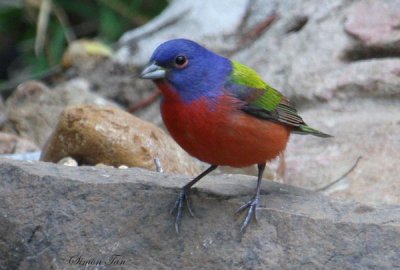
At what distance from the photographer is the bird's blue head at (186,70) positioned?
4.61 metres

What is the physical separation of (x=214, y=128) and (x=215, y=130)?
0.01 metres

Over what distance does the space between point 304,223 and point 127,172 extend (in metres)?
1.18

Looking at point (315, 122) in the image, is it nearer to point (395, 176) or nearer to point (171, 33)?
point (395, 176)

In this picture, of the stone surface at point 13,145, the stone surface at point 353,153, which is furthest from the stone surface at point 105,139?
the stone surface at point 353,153

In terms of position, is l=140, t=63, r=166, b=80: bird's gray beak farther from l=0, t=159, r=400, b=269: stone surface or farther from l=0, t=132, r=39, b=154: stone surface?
l=0, t=132, r=39, b=154: stone surface

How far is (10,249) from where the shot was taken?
4.64 m

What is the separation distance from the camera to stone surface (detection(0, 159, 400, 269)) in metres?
4.35

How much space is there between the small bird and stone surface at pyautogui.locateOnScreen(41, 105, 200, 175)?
46.0 inches

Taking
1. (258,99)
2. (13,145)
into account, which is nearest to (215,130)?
(258,99)

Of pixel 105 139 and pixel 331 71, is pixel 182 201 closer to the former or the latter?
pixel 105 139

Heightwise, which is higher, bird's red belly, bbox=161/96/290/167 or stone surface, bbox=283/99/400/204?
bird's red belly, bbox=161/96/290/167

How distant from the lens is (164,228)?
466cm

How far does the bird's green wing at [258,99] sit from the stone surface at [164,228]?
0.46 metres

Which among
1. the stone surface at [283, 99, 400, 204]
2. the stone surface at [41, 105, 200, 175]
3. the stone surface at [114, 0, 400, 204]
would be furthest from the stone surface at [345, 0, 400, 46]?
the stone surface at [41, 105, 200, 175]
